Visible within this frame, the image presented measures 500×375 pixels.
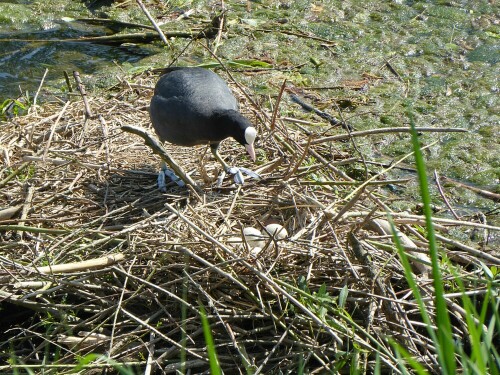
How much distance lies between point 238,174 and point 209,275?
0.81 metres

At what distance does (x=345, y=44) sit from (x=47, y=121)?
2.35m

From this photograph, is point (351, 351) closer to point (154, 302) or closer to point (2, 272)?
point (154, 302)

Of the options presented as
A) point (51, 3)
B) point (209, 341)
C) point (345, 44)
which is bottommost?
point (51, 3)

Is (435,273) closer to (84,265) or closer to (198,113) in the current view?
(84,265)

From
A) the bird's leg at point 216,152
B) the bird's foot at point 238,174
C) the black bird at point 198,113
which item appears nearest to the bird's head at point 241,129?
the black bird at point 198,113

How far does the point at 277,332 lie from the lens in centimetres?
308

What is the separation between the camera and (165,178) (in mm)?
3994

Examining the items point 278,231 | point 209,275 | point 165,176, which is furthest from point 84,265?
point 165,176

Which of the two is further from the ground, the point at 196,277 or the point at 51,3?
the point at 196,277

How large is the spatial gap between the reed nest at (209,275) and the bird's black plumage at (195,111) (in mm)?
195

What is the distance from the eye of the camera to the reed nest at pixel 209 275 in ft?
9.89

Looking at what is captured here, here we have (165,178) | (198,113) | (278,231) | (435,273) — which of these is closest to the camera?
(435,273)

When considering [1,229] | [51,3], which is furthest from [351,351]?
[51,3]

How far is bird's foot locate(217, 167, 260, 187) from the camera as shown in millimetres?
3832
